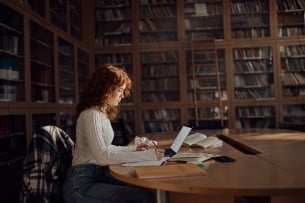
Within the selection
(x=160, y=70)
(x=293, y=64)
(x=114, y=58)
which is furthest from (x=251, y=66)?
(x=114, y=58)

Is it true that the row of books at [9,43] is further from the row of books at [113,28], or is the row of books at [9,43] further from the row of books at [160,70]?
the row of books at [160,70]

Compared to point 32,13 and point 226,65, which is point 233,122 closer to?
point 226,65

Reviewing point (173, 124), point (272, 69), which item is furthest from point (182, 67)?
point (272, 69)

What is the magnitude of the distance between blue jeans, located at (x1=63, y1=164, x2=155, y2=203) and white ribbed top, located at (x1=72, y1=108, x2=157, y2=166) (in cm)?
6

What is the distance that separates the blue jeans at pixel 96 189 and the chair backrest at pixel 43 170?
6 cm

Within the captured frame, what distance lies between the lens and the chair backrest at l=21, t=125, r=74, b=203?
166cm

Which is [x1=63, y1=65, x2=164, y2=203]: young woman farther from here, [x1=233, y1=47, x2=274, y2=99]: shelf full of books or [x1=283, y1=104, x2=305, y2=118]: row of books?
[x1=283, y1=104, x2=305, y2=118]: row of books

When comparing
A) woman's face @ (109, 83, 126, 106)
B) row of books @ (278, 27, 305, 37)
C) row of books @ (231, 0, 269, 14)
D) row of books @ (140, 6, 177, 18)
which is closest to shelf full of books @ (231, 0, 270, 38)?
row of books @ (231, 0, 269, 14)

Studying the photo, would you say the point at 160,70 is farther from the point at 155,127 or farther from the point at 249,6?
the point at 249,6

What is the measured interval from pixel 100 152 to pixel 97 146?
0.11 ft

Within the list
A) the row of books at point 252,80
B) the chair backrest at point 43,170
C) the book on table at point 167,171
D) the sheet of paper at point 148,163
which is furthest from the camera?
the row of books at point 252,80

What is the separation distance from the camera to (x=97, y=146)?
5.37 ft

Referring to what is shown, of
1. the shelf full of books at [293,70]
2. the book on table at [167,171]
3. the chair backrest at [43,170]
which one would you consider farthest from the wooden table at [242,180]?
the shelf full of books at [293,70]

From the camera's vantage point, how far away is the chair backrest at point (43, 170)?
1.66 metres
